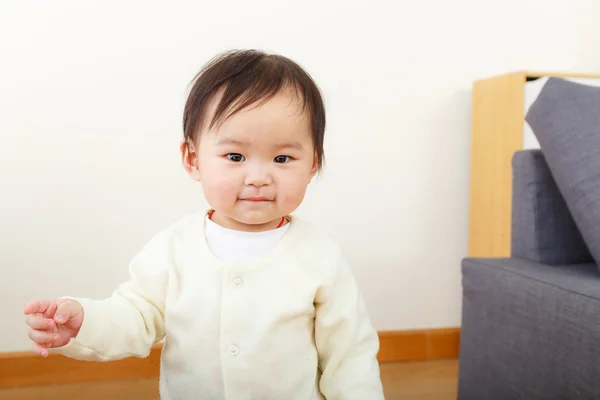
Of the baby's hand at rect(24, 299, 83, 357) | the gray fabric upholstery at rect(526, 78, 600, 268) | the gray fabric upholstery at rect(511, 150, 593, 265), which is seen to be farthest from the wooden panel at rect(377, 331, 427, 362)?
the baby's hand at rect(24, 299, 83, 357)

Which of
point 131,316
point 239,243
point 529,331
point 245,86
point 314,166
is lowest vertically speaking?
point 529,331

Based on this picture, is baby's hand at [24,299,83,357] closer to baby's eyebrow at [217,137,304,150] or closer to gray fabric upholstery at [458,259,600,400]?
baby's eyebrow at [217,137,304,150]

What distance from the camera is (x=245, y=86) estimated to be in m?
0.99

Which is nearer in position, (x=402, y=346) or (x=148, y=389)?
(x=148, y=389)

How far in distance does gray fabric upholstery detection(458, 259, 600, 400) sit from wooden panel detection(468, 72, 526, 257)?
1.96 feet

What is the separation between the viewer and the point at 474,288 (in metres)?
1.54

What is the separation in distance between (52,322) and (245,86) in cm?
45

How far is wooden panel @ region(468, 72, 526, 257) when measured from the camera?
205 cm

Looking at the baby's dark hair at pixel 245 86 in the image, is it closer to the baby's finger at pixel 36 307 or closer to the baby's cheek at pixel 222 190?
the baby's cheek at pixel 222 190

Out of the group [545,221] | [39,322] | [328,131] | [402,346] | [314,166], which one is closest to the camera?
[39,322]

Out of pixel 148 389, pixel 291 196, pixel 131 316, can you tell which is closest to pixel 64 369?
pixel 148 389

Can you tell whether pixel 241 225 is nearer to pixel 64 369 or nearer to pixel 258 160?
pixel 258 160

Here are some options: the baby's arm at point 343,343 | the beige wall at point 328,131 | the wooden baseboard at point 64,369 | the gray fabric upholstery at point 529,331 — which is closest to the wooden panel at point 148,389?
the wooden baseboard at point 64,369

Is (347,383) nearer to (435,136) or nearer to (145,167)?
(145,167)
